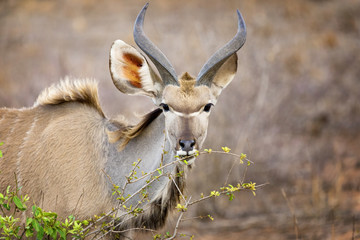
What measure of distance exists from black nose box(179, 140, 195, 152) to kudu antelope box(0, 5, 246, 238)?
35mm

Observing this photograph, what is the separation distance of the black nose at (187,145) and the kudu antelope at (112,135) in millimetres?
35

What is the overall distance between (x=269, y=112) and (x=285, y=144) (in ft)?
2.86

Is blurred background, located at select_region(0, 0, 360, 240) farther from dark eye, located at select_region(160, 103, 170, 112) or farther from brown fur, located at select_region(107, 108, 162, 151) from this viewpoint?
Answer: dark eye, located at select_region(160, 103, 170, 112)

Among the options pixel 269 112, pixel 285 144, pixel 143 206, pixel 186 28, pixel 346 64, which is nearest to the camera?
pixel 143 206

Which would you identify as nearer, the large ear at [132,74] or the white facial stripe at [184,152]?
the white facial stripe at [184,152]

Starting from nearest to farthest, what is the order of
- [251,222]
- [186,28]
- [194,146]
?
1. [194,146]
2. [251,222]
3. [186,28]

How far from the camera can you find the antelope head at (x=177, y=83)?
333 centimetres

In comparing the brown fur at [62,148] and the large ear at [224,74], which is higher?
the large ear at [224,74]

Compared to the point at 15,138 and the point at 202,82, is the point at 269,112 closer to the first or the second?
the point at 202,82

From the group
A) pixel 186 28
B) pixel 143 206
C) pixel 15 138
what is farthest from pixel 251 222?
pixel 186 28

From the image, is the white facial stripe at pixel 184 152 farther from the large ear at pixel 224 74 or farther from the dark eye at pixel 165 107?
the large ear at pixel 224 74

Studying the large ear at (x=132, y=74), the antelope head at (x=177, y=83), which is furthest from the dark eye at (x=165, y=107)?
the large ear at (x=132, y=74)

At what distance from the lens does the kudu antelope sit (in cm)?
340

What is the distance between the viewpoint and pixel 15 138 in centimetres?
371
